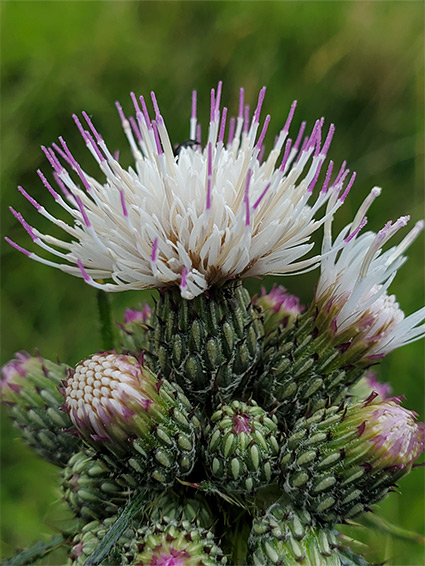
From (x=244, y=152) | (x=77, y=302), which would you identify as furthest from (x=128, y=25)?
(x=244, y=152)

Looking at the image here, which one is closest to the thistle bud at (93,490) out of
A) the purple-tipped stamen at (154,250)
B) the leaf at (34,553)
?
the leaf at (34,553)

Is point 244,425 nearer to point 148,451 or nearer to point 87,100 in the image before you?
point 148,451

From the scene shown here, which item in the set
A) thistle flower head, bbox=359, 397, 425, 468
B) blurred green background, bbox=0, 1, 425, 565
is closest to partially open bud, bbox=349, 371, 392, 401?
thistle flower head, bbox=359, 397, 425, 468

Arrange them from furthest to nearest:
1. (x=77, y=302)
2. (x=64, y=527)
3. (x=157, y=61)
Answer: (x=157, y=61), (x=77, y=302), (x=64, y=527)

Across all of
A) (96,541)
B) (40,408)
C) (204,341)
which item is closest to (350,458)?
(204,341)

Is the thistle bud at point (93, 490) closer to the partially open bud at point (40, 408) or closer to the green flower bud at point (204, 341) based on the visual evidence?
the partially open bud at point (40, 408)

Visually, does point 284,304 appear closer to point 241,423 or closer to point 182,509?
point 241,423
